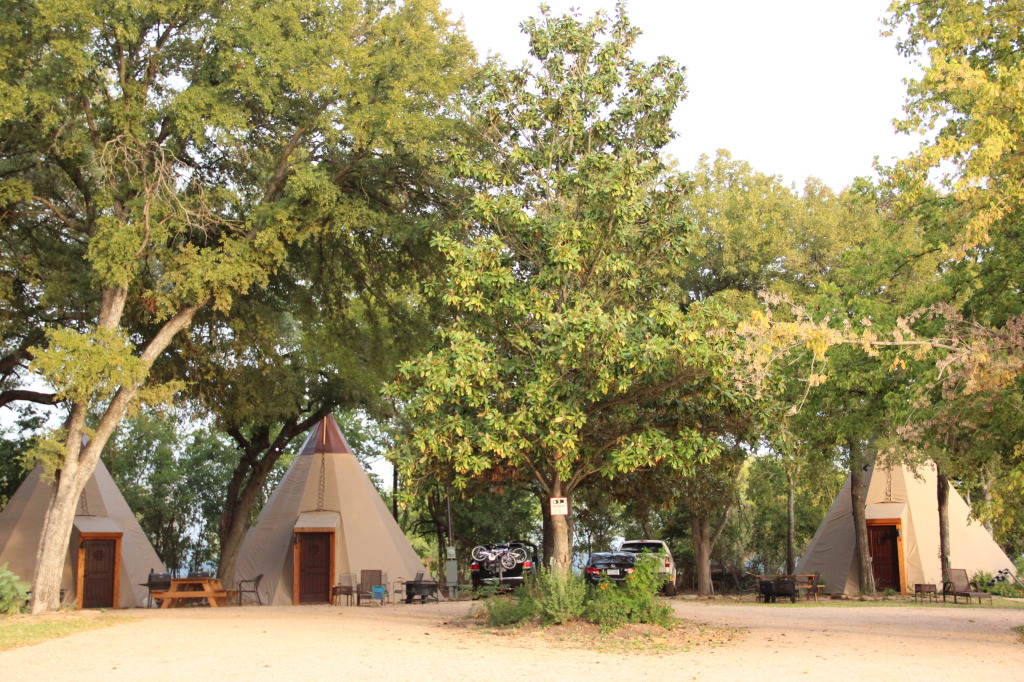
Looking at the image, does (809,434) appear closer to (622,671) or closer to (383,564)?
(622,671)

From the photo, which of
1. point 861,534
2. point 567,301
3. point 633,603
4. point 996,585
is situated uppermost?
point 567,301

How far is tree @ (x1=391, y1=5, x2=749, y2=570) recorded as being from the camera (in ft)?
43.1

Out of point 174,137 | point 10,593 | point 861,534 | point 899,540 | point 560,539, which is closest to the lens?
point 560,539

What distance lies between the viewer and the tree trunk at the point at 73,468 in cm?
1553

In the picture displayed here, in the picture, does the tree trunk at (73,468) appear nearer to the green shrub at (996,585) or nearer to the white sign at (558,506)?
the white sign at (558,506)

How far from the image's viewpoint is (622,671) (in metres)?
9.55

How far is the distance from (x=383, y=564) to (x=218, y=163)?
1214cm

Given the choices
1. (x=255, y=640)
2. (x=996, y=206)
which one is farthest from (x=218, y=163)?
(x=996, y=206)

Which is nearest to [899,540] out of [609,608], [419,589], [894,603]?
[894,603]

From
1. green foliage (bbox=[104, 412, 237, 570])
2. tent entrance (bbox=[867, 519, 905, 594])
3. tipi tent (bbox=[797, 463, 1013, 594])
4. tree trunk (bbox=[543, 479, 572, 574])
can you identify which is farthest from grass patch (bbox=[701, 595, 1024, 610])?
green foliage (bbox=[104, 412, 237, 570])

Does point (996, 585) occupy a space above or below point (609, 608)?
below

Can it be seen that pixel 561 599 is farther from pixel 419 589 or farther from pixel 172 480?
pixel 172 480

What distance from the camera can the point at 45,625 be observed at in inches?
535

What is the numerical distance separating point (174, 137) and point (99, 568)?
493 inches
